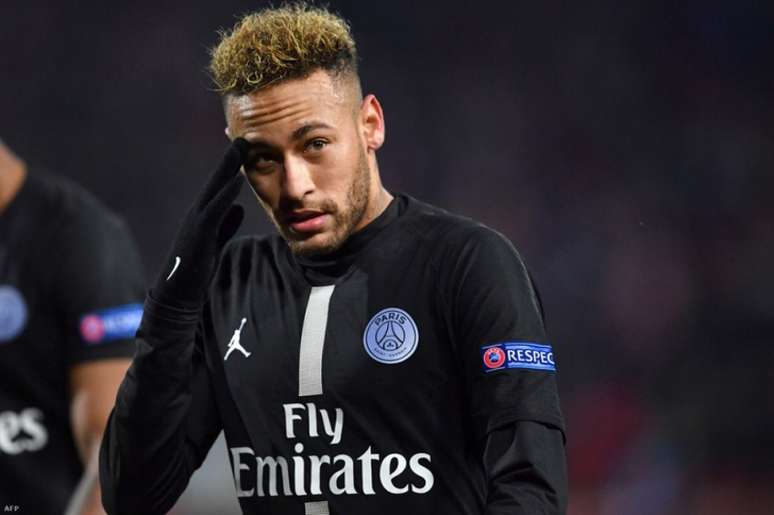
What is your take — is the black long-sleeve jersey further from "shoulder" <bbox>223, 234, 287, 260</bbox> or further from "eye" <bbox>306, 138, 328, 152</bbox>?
"eye" <bbox>306, 138, 328, 152</bbox>

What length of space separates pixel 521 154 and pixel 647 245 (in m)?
1.08

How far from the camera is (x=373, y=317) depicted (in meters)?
2.17

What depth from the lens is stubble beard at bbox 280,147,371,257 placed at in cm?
221

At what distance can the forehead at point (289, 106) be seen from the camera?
2178 millimetres

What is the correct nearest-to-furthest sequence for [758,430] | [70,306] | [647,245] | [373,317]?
[373,317]
[70,306]
[758,430]
[647,245]

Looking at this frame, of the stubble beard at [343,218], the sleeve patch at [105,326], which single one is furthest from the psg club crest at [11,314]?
the stubble beard at [343,218]

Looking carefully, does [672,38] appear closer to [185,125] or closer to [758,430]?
[758,430]

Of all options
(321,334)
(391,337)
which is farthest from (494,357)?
(321,334)

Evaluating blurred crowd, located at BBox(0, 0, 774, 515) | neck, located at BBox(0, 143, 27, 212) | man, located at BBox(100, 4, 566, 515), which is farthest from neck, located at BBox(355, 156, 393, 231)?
blurred crowd, located at BBox(0, 0, 774, 515)

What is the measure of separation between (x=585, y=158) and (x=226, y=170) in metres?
5.23

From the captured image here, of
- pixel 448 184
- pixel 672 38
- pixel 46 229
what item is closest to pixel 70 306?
pixel 46 229

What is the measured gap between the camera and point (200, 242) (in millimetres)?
2209

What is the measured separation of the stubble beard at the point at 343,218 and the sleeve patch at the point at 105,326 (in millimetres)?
776

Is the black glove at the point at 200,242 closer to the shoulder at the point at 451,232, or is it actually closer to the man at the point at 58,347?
the shoulder at the point at 451,232
